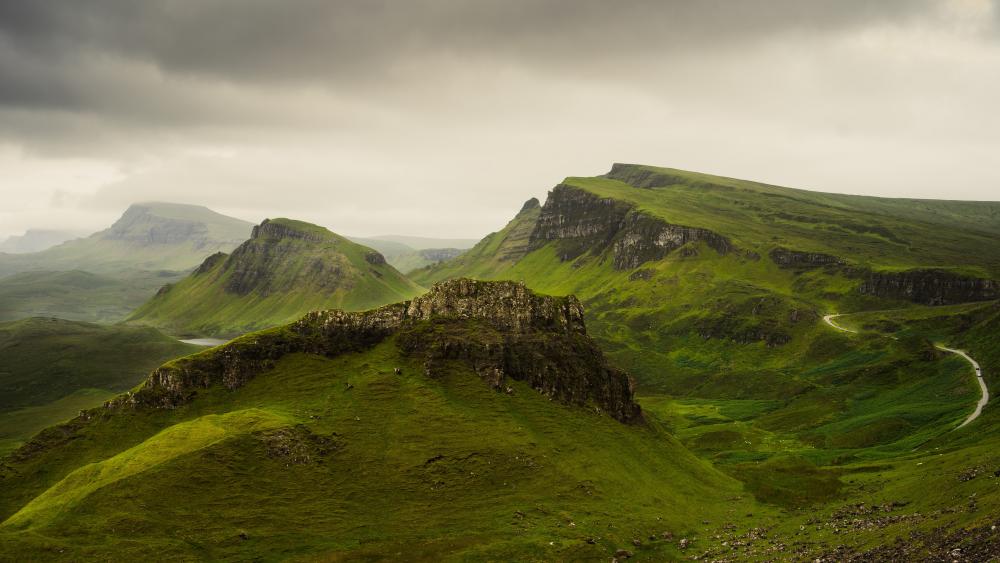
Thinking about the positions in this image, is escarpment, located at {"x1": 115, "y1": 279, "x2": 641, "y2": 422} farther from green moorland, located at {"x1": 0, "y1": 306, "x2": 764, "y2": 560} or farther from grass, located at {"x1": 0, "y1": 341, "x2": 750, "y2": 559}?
grass, located at {"x1": 0, "y1": 341, "x2": 750, "y2": 559}

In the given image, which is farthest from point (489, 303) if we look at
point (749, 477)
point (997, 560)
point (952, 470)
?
point (997, 560)

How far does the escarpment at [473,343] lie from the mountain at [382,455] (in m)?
0.46

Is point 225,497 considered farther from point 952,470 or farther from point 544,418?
point 952,470

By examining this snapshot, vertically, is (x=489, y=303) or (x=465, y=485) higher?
(x=489, y=303)

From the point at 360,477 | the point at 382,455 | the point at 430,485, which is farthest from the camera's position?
the point at 382,455

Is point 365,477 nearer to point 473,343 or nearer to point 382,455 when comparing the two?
point 382,455

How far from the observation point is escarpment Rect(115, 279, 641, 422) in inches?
5822

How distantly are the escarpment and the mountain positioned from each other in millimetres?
462

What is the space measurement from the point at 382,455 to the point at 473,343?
4075 cm

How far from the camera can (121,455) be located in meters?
113

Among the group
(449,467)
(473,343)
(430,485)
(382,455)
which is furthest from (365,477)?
(473,343)

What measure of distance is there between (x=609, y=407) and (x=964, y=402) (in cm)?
11884

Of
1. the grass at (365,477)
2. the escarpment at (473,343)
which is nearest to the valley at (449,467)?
the grass at (365,477)

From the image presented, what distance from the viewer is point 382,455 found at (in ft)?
401
